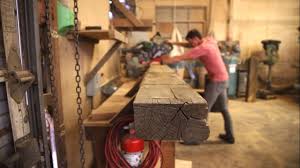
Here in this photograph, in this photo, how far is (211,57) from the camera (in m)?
2.62

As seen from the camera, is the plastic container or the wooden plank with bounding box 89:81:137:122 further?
the wooden plank with bounding box 89:81:137:122

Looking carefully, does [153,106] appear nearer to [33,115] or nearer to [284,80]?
[33,115]

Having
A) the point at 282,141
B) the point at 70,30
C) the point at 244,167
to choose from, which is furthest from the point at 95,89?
the point at 282,141

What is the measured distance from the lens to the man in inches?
102

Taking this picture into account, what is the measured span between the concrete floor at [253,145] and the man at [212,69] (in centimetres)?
29

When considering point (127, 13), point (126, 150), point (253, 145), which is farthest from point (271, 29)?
point (126, 150)

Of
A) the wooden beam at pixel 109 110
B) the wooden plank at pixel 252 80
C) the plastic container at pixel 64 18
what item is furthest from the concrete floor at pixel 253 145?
the plastic container at pixel 64 18

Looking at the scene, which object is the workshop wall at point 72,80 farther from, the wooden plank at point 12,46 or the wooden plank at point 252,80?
the wooden plank at point 252,80

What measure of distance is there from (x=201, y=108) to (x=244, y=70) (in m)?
5.18

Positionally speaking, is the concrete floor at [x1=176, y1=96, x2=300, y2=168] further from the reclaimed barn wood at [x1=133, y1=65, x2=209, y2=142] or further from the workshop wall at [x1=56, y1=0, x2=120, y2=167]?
the reclaimed barn wood at [x1=133, y1=65, x2=209, y2=142]

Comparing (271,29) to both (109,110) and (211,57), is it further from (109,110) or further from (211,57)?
(109,110)

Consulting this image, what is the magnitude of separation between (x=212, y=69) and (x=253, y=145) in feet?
3.26

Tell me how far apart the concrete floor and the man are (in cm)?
29

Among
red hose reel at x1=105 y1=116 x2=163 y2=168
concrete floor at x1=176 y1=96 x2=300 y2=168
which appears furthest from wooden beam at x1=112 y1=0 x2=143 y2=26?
concrete floor at x1=176 y1=96 x2=300 y2=168
